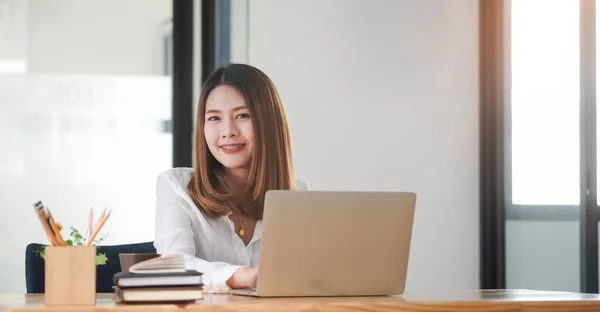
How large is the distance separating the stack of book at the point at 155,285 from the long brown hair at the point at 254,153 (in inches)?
33.0

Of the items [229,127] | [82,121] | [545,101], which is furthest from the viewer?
[82,121]

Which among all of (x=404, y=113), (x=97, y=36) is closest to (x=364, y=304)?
(x=404, y=113)

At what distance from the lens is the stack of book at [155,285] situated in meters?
1.91

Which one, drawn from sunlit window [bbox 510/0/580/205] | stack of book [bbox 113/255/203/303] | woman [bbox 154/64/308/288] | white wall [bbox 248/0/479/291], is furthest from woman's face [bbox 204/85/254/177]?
white wall [bbox 248/0/479/291]

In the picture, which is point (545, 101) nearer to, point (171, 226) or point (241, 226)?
point (241, 226)

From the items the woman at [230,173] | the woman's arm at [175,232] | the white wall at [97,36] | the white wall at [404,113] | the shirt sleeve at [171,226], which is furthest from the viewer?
the white wall at [97,36]

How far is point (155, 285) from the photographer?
1.93m

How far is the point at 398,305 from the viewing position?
2021mm

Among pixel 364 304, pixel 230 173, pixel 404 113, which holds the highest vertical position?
pixel 404 113

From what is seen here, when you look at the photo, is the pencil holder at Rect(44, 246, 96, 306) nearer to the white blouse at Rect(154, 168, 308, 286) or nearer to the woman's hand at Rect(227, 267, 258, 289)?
the woman's hand at Rect(227, 267, 258, 289)

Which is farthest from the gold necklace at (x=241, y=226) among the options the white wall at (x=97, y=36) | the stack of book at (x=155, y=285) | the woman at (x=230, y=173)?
the white wall at (x=97, y=36)

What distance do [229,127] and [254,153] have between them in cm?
11

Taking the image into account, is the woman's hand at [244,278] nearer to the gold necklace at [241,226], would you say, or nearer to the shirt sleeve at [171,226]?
the shirt sleeve at [171,226]

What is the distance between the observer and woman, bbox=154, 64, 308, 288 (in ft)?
9.09
